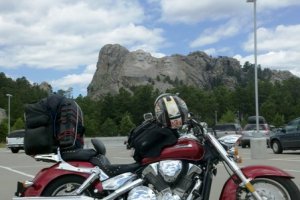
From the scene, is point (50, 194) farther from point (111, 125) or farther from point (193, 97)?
point (193, 97)

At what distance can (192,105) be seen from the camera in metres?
102

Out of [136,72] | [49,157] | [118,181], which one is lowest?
[118,181]

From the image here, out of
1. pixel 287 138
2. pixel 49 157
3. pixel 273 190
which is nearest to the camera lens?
pixel 273 190

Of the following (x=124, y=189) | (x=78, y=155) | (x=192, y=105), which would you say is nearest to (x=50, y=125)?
(x=78, y=155)

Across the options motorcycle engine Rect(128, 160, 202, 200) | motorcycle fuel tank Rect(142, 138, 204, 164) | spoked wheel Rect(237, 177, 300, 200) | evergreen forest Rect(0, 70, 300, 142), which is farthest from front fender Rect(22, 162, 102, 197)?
evergreen forest Rect(0, 70, 300, 142)

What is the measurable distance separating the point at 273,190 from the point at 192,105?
96.0 metres

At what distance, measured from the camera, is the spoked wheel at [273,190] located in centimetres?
650

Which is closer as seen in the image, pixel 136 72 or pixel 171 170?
pixel 171 170

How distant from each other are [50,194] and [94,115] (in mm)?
91603

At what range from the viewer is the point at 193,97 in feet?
338

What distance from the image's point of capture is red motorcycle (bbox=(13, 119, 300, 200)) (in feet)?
21.2

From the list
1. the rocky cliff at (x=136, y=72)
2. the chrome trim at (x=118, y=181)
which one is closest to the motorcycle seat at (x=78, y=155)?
the chrome trim at (x=118, y=181)

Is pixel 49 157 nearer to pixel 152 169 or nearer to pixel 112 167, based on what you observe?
pixel 112 167

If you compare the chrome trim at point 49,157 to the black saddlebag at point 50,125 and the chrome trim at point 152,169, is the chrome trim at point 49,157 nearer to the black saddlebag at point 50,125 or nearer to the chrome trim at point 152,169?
the black saddlebag at point 50,125
